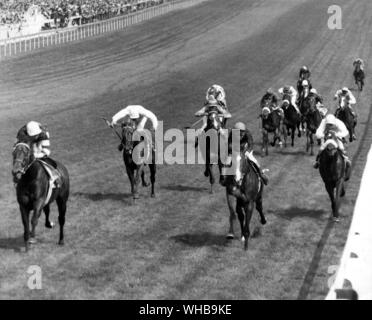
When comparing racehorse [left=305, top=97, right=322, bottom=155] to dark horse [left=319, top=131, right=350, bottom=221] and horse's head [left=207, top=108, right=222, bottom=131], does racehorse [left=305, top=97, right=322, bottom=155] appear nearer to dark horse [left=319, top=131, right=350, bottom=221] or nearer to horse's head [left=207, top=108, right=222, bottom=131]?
horse's head [left=207, top=108, right=222, bottom=131]

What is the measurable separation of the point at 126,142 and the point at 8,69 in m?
22.9

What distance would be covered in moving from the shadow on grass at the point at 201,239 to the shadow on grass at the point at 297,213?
2.13 m

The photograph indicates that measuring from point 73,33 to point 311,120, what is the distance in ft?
85.9

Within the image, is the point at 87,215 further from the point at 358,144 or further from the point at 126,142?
the point at 358,144

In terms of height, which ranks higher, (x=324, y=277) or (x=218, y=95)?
(x=218, y=95)

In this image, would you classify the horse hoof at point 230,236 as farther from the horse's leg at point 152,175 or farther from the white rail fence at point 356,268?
the horse's leg at point 152,175

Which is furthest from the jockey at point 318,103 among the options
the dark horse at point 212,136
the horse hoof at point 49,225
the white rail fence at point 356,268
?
the horse hoof at point 49,225

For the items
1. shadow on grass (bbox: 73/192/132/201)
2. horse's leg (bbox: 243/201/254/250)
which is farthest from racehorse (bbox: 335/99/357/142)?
→ horse's leg (bbox: 243/201/254/250)

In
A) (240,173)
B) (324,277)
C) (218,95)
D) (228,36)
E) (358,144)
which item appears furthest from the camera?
(228,36)

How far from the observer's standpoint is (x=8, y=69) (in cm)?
3675

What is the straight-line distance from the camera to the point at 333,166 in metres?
14.3

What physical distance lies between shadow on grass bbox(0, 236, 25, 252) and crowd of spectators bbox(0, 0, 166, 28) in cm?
2727

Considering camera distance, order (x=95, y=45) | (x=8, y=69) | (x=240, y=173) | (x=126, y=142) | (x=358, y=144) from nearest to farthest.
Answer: (x=240, y=173) < (x=126, y=142) < (x=358, y=144) < (x=8, y=69) < (x=95, y=45)
